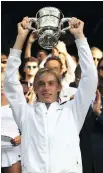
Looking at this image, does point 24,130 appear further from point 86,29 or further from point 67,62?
point 86,29

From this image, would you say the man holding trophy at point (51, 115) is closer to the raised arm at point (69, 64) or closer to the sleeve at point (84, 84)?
the sleeve at point (84, 84)

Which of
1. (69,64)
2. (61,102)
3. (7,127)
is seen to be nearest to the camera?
(61,102)

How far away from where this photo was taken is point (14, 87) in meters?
3.38

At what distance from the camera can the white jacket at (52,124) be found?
3123mm

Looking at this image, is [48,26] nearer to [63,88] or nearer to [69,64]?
[63,88]

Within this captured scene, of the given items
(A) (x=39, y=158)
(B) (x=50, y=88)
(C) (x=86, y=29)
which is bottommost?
(A) (x=39, y=158)

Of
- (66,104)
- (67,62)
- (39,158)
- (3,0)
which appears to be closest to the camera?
(39,158)

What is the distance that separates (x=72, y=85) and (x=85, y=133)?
1.15 m

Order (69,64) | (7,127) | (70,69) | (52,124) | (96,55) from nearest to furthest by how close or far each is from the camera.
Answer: (52,124)
(7,127)
(70,69)
(69,64)
(96,55)

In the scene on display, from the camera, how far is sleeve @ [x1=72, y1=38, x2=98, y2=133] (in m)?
3.25

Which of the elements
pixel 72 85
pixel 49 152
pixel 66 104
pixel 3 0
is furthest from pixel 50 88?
pixel 3 0

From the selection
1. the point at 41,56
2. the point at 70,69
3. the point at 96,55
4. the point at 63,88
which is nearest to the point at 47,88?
the point at 63,88

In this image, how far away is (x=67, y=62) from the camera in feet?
17.9

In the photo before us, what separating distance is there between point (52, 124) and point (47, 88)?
24cm
